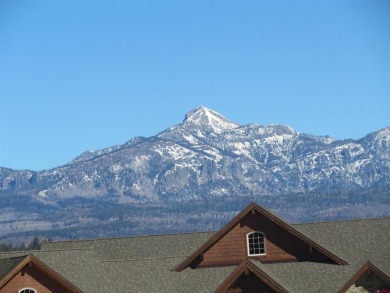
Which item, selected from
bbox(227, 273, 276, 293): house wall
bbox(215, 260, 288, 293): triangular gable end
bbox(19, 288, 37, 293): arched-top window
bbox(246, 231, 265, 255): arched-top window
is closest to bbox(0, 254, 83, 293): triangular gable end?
bbox(19, 288, 37, 293): arched-top window

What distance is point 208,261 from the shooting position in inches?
2366

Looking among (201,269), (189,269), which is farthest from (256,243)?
(189,269)

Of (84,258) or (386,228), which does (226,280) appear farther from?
(386,228)

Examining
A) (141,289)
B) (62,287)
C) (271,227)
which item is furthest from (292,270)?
(62,287)

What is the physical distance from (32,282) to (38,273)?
0.53m

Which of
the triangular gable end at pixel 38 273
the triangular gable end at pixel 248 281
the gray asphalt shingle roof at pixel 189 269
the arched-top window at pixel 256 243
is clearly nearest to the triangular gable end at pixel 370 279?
the gray asphalt shingle roof at pixel 189 269

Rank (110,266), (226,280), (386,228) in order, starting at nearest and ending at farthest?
(226,280), (110,266), (386,228)

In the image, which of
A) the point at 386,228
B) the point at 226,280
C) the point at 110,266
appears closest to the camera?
the point at 226,280

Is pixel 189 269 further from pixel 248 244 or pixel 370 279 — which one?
pixel 370 279

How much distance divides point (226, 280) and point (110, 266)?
7067 millimetres

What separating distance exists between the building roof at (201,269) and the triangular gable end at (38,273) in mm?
538

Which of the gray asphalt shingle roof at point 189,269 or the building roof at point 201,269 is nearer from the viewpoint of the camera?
the building roof at point 201,269

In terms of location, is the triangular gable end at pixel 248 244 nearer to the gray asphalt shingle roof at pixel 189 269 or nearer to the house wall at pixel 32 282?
the gray asphalt shingle roof at pixel 189 269

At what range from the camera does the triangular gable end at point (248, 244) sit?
60.0 metres
